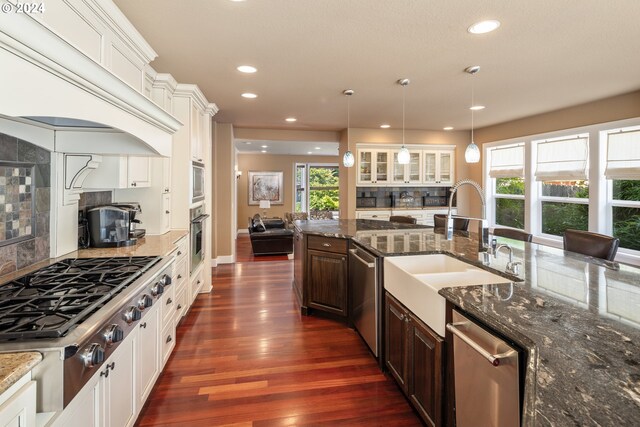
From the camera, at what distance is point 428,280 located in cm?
202

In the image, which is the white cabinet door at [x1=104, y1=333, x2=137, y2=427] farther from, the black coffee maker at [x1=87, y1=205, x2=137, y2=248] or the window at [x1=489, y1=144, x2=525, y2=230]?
the window at [x1=489, y1=144, x2=525, y2=230]

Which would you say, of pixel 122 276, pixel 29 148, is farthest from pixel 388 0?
pixel 29 148

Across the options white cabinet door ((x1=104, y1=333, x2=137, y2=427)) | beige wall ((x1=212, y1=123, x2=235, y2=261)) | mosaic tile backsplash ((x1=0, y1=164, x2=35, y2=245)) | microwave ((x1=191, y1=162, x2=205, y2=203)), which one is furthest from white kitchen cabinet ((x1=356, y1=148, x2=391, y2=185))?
white cabinet door ((x1=104, y1=333, x2=137, y2=427))

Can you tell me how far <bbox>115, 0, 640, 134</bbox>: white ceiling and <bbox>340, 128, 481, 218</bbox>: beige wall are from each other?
182cm

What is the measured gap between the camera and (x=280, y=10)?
2146mm

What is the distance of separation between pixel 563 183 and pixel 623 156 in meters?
0.90

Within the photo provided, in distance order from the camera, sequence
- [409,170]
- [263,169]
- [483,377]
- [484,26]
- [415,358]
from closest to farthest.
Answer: [483,377]
[415,358]
[484,26]
[409,170]
[263,169]

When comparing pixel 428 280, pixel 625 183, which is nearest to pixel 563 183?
pixel 625 183

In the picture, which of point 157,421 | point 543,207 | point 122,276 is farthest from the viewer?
point 543,207

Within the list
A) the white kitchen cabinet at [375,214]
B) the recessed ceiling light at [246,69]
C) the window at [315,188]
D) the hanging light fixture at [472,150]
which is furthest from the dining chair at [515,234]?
the window at [315,188]

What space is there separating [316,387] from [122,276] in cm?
143

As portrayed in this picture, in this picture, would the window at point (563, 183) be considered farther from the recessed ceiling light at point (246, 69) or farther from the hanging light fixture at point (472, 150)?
the recessed ceiling light at point (246, 69)

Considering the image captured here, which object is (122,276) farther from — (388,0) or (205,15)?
(388,0)

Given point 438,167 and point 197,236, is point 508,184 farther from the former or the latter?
point 197,236
